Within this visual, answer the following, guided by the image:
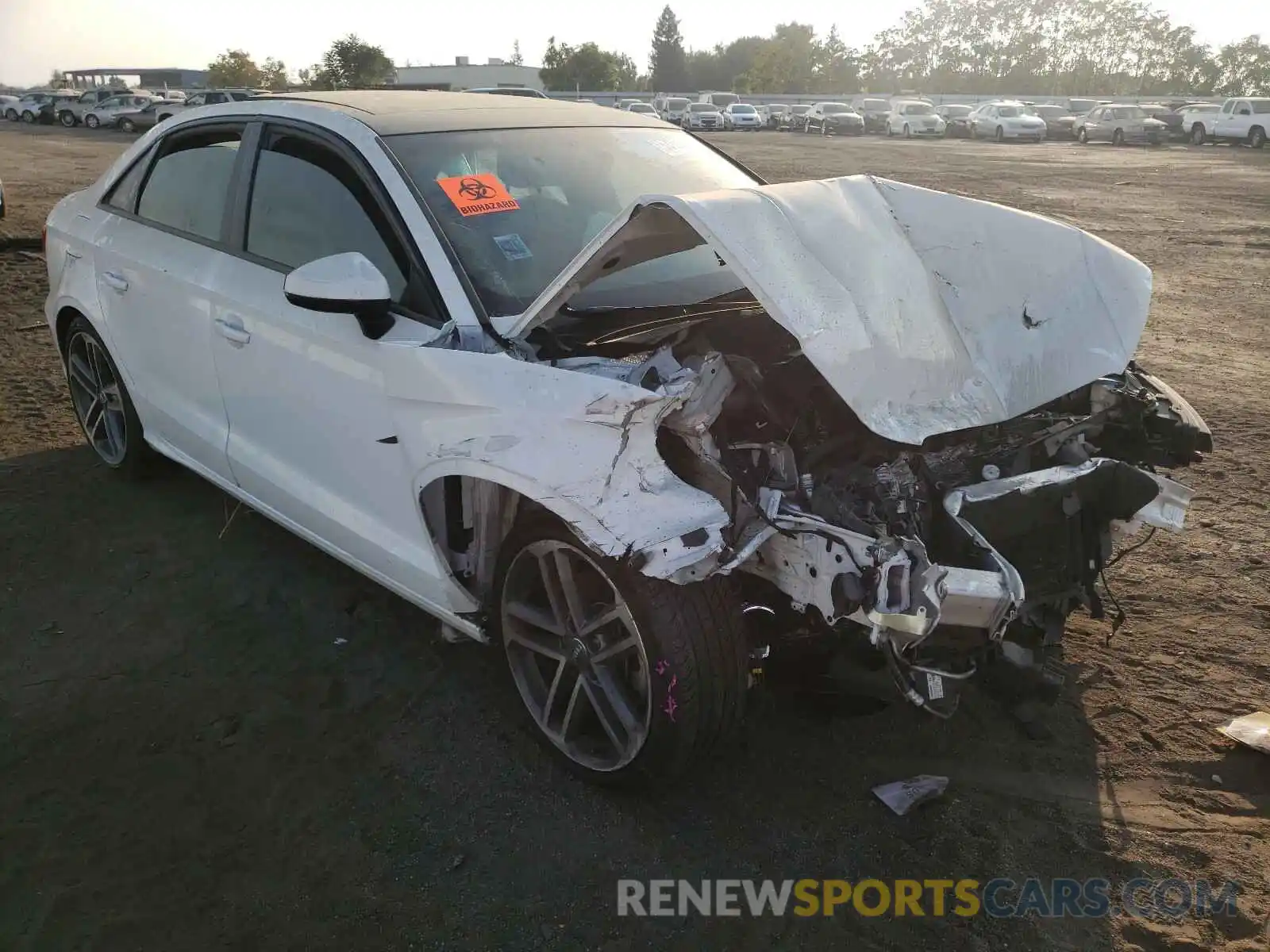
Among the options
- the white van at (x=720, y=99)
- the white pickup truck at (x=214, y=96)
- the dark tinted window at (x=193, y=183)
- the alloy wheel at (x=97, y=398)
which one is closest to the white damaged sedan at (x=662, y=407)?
the dark tinted window at (x=193, y=183)

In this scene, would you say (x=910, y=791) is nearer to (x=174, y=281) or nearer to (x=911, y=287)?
(x=911, y=287)

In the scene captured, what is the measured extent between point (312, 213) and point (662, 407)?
5.66 feet

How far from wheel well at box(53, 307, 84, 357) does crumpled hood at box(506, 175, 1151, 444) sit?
3229 millimetres

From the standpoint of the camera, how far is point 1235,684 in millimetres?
3230

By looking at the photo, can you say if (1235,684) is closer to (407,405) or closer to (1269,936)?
(1269,936)

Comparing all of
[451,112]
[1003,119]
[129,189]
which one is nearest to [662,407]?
[451,112]

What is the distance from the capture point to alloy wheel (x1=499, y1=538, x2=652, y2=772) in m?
2.63

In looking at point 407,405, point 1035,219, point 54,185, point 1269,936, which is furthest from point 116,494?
point 54,185

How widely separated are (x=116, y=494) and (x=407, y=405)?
2.76m

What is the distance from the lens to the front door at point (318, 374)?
2.92 m

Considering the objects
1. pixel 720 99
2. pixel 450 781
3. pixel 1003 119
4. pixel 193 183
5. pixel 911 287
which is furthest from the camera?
pixel 720 99

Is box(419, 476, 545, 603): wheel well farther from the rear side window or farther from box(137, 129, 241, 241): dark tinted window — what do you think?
the rear side window

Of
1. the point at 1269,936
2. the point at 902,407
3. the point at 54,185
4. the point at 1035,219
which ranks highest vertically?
the point at 1035,219

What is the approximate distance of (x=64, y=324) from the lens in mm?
4809
